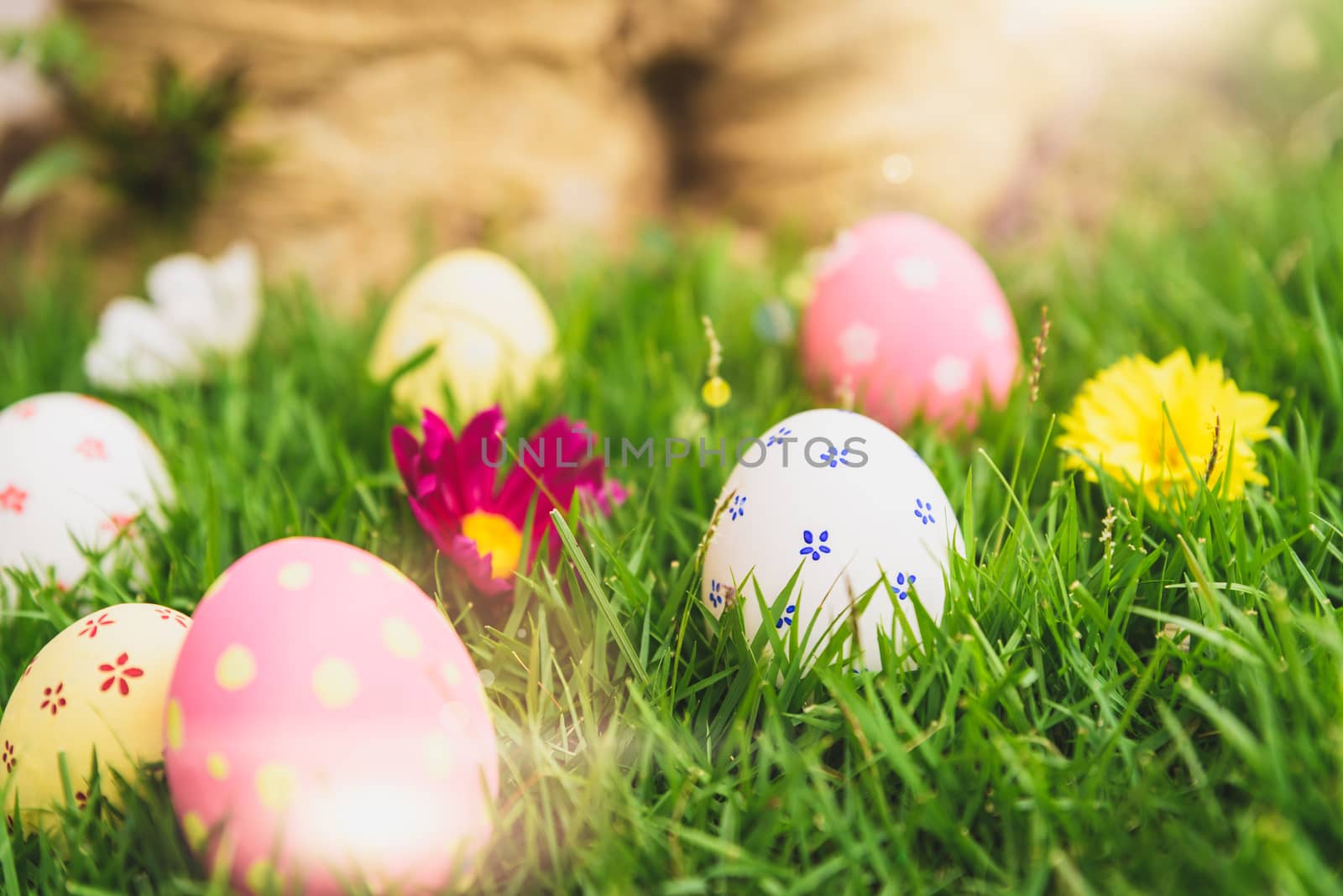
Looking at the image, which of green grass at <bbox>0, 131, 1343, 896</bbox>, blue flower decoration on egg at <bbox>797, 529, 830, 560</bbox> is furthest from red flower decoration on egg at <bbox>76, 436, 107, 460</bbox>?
blue flower decoration on egg at <bbox>797, 529, 830, 560</bbox>

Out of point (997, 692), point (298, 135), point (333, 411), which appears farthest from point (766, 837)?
point (298, 135)

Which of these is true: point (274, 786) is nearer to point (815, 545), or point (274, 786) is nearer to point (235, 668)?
point (235, 668)

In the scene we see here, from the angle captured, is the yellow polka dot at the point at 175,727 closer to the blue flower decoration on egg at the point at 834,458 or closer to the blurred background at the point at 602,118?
the blue flower decoration on egg at the point at 834,458

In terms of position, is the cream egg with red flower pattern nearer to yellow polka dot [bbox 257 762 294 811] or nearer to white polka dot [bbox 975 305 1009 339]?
yellow polka dot [bbox 257 762 294 811]

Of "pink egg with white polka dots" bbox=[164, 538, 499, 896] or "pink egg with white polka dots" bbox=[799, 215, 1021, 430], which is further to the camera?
"pink egg with white polka dots" bbox=[799, 215, 1021, 430]

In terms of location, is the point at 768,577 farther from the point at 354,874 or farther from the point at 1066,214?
the point at 1066,214

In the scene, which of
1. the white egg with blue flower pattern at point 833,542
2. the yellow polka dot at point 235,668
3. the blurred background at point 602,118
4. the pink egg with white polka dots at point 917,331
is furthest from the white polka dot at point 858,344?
the yellow polka dot at point 235,668
